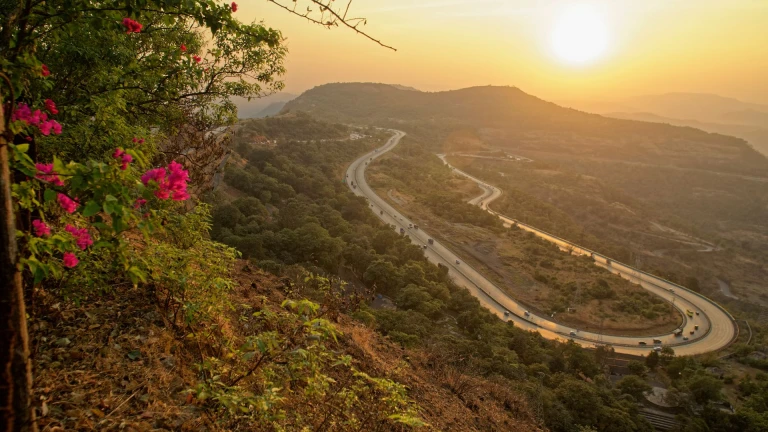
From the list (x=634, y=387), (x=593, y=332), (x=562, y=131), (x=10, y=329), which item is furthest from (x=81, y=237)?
(x=562, y=131)

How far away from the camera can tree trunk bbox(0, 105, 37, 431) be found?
1.99 metres

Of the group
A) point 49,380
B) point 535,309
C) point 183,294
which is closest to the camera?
point 49,380

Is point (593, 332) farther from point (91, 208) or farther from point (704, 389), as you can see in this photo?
point (91, 208)

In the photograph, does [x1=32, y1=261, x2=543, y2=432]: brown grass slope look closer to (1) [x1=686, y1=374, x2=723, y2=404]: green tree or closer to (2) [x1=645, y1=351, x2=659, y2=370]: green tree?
(1) [x1=686, y1=374, x2=723, y2=404]: green tree

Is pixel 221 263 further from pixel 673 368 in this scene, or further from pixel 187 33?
pixel 673 368

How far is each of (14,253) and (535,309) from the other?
143ft

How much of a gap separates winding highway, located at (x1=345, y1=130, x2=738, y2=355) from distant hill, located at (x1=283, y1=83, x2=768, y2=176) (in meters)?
91.0

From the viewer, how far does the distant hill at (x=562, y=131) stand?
453 ft

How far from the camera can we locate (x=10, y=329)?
6.70ft

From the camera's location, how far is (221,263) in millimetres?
5820

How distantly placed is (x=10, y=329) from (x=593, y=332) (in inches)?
1724

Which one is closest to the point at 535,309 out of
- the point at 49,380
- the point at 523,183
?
the point at 49,380

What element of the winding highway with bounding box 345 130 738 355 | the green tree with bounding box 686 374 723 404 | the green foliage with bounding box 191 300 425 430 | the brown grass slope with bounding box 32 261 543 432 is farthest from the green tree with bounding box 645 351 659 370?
the brown grass slope with bounding box 32 261 543 432

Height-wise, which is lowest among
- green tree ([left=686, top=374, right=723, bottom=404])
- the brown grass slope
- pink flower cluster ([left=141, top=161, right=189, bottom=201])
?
green tree ([left=686, top=374, right=723, bottom=404])
